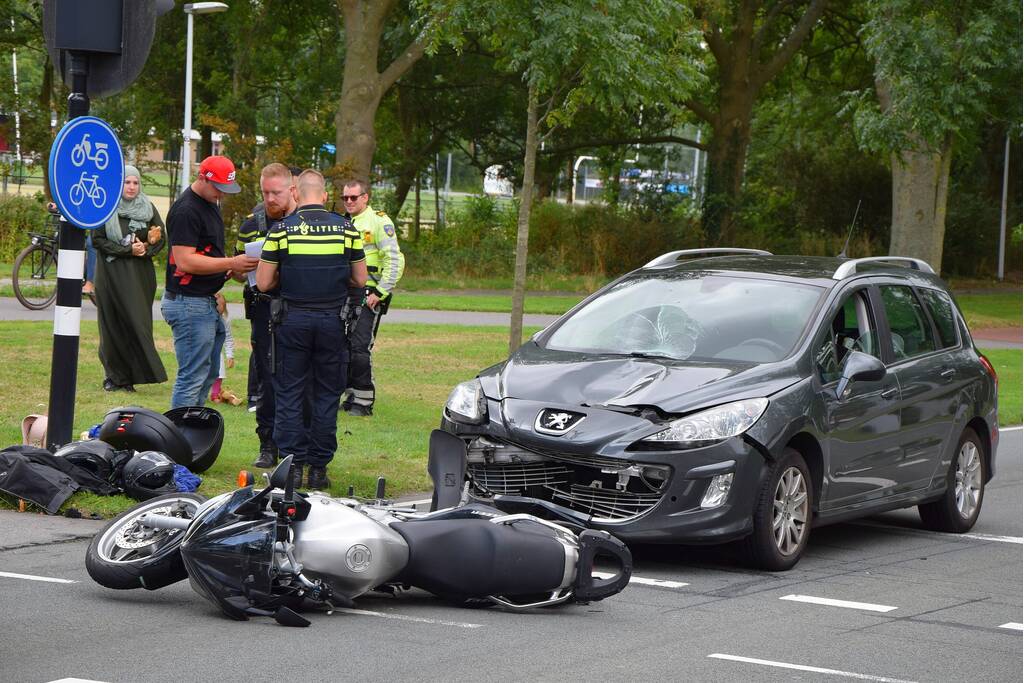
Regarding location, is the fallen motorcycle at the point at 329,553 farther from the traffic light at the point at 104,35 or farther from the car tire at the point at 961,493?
the car tire at the point at 961,493

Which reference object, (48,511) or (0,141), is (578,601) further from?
(0,141)

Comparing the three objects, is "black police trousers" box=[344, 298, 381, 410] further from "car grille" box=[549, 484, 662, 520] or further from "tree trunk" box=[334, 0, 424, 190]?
"tree trunk" box=[334, 0, 424, 190]

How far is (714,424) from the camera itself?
7379 millimetres

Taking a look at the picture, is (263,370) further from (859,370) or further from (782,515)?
(859,370)

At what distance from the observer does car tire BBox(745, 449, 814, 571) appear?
7.50 m

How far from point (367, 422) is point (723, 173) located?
26405mm

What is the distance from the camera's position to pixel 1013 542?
918 centimetres

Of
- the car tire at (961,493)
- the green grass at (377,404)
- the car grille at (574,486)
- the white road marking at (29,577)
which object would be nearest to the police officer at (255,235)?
the green grass at (377,404)

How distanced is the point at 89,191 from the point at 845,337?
433cm

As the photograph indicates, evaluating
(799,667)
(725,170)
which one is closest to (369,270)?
(799,667)

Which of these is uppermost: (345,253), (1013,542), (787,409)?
(345,253)

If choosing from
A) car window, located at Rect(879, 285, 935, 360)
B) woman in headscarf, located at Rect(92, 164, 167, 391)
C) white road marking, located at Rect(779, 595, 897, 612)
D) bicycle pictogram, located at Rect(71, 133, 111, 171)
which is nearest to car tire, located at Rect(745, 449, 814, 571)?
white road marking, located at Rect(779, 595, 897, 612)

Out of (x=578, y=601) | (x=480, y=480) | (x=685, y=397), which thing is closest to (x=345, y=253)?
(x=480, y=480)

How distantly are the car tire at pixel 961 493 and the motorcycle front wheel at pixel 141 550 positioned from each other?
4861 mm
